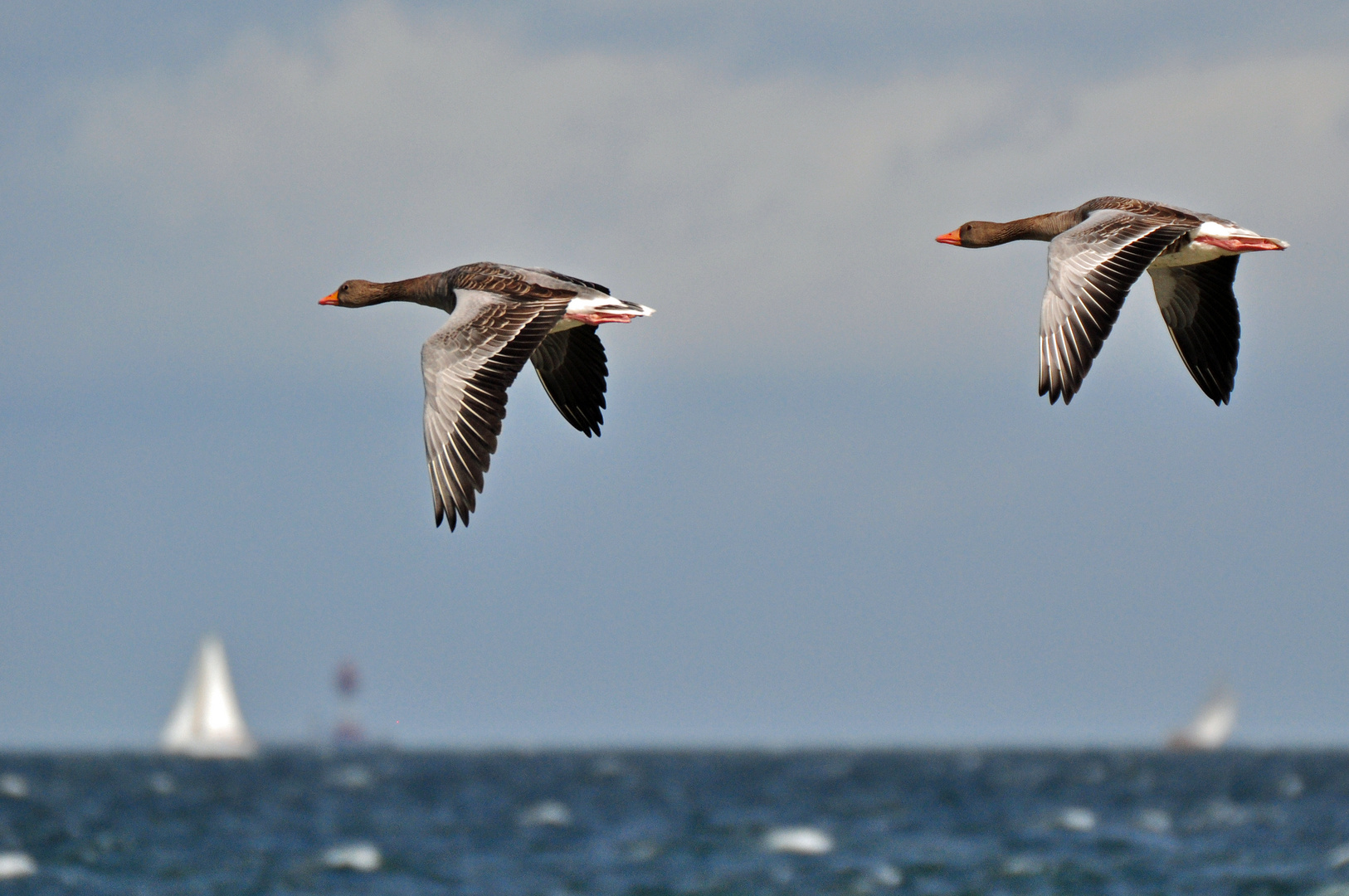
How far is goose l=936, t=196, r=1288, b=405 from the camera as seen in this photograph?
1219 centimetres

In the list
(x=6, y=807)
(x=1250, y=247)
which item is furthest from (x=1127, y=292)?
(x=6, y=807)

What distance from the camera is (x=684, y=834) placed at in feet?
252

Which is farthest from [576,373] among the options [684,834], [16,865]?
[684,834]

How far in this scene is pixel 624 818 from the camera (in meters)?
86.9

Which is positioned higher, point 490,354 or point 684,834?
point 490,354

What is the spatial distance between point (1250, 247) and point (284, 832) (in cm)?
7020

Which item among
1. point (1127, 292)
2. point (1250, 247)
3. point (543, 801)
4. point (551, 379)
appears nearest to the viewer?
point (1127, 292)

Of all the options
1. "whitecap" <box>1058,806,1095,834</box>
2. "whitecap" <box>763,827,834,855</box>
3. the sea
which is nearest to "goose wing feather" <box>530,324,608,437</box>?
the sea

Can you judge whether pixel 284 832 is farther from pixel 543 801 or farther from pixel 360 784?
pixel 360 784

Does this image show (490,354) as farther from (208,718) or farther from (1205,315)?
(208,718)

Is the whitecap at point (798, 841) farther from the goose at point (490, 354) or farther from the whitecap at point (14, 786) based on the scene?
the goose at point (490, 354)

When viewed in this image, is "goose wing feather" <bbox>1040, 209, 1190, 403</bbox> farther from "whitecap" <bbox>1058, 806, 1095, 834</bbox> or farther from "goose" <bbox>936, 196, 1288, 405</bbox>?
"whitecap" <bbox>1058, 806, 1095, 834</bbox>

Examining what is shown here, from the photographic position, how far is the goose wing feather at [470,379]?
12.6 m

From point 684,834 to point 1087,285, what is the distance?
66279 millimetres
